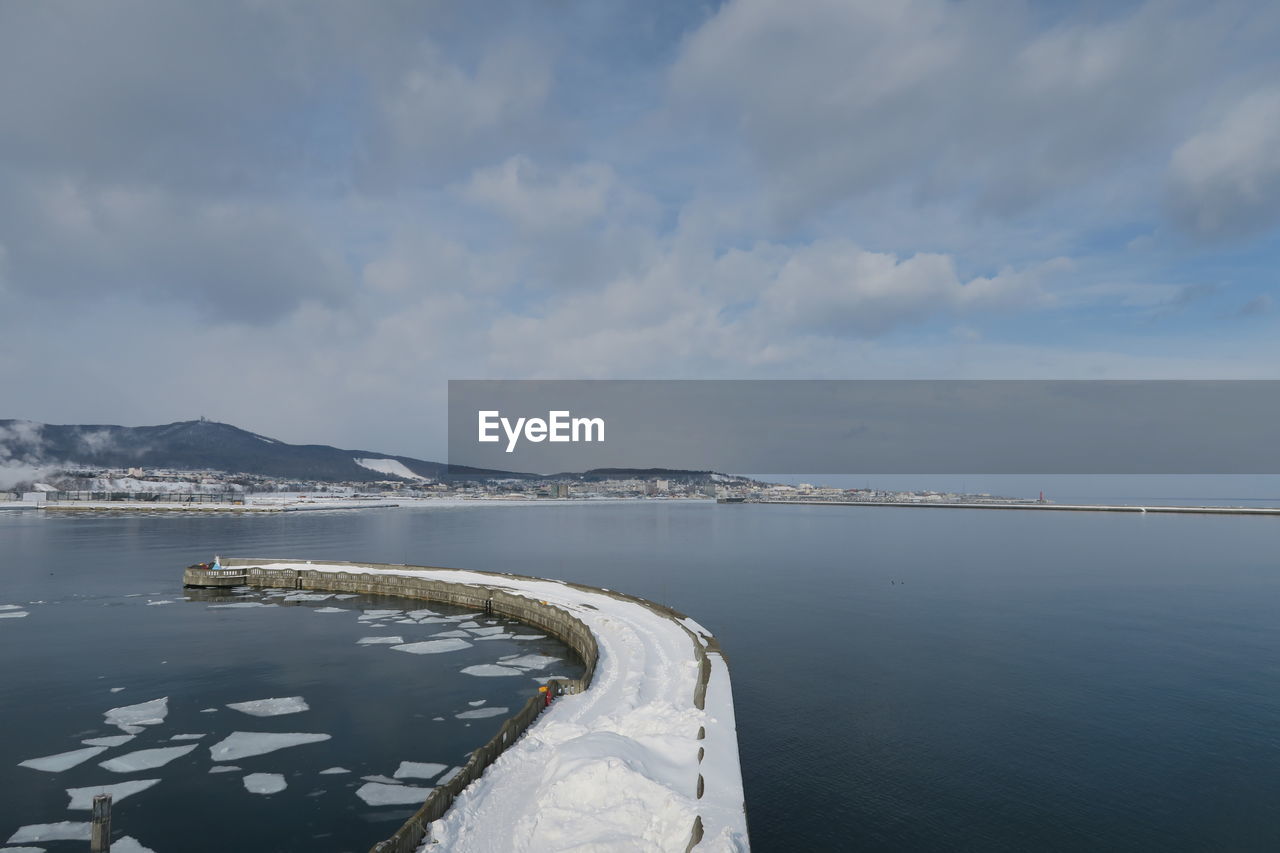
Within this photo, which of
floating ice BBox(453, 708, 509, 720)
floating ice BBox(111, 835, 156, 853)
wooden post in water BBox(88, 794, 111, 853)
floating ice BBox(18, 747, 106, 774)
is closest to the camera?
wooden post in water BBox(88, 794, 111, 853)

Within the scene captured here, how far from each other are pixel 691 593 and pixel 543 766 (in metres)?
42.1

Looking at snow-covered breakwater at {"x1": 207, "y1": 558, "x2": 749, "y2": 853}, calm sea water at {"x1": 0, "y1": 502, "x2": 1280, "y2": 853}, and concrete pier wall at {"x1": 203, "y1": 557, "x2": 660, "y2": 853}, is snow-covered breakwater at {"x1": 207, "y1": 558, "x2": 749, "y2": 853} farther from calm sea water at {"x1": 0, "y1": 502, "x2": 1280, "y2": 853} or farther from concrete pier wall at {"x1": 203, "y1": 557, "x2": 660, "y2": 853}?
calm sea water at {"x1": 0, "y1": 502, "x2": 1280, "y2": 853}

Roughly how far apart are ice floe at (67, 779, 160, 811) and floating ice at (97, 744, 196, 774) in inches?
46.0

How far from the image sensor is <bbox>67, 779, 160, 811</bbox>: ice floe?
19391mm

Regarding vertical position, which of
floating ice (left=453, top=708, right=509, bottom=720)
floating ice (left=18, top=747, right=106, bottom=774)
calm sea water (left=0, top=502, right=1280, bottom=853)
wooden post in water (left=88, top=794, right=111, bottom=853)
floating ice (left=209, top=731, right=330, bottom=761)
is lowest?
calm sea water (left=0, top=502, right=1280, bottom=853)

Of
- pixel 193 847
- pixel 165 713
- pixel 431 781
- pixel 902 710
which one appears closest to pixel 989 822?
pixel 902 710

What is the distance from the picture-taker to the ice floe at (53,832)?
1730 centimetres

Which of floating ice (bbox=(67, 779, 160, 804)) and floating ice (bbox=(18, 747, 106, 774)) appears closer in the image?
floating ice (bbox=(67, 779, 160, 804))

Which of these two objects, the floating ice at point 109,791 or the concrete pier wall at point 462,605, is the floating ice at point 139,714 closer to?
the floating ice at point 109,791

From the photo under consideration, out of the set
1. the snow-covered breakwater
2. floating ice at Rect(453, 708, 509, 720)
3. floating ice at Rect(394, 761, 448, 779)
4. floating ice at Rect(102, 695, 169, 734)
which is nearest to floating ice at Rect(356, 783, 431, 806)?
floating ice at Rect(394, 761, 448, 779)

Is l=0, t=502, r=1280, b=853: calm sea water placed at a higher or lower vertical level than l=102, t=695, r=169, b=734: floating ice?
lower

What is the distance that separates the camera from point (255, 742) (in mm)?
24125

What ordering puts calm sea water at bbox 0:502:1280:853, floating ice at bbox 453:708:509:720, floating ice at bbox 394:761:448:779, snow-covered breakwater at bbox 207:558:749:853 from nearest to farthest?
snow-covered breakwater at bbox 207:558:749:853
calm sea water at bbox 0:502:1280:853
floating ice at bbox 394:761:448:779
floating ice at bbox 453:708:509:720

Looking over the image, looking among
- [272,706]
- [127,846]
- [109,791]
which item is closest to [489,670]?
[272,706]
